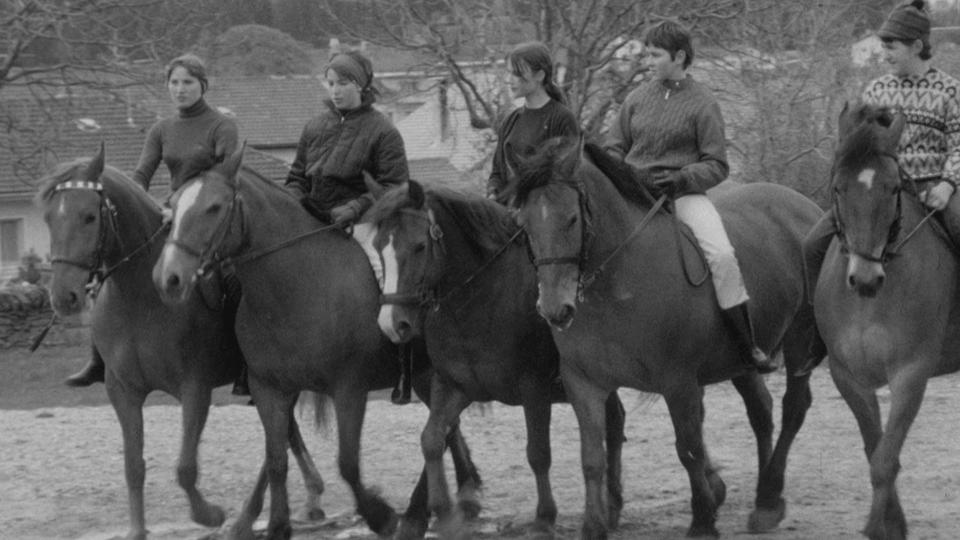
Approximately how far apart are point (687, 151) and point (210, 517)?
3.47m

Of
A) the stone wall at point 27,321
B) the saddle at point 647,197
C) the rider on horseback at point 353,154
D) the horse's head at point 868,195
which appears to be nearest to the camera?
the horse's head at point 868,195

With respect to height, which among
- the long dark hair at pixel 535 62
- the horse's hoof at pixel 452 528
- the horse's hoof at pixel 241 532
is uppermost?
the long dark hair at pixel 535 62

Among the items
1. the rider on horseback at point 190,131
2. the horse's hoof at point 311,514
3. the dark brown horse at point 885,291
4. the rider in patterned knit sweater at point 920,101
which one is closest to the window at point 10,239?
the horse's hoof at point 311,514

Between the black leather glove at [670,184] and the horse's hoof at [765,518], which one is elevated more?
the black leather glove at [670,184]

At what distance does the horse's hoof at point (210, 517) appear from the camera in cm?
934

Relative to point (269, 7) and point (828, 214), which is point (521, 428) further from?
point (269, 7)

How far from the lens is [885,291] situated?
816cm

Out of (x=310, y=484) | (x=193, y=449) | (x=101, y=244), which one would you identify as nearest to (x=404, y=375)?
(x=193, y=449)

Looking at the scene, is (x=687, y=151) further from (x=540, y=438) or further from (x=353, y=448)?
(x=353, y=448)

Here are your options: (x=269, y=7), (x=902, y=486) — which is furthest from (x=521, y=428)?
(x=269, y=7)

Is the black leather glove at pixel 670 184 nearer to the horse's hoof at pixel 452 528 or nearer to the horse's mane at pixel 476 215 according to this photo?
the horse's mane at pixel 476 215

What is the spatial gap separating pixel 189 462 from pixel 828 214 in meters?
3.81

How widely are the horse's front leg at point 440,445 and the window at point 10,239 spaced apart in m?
37.9

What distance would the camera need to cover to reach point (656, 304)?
8.60 meters
